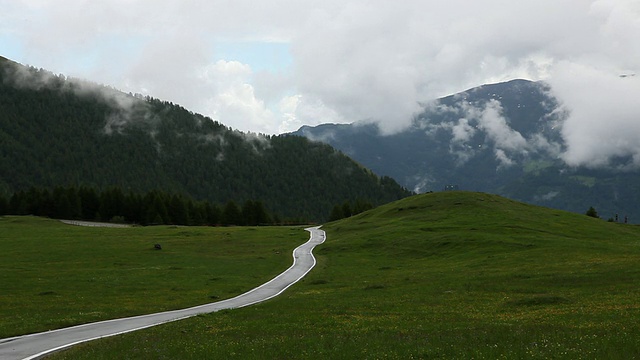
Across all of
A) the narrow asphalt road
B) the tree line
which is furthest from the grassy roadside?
the tree line

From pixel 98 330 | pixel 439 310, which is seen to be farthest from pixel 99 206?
pixel 439 310

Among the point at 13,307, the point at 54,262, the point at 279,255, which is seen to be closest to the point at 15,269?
the point at 54,262

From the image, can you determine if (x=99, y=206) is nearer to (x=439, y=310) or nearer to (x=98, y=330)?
(x=98, y=330)

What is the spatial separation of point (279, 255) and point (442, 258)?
1153 inches

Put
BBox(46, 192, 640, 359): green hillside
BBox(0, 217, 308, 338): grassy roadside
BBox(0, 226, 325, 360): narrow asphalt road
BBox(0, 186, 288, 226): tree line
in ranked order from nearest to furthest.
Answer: BBox(46, 192, 640, 359): green hillside < BBox(0, 226, 325, 360): narrow asphalt road < BBox(0, 217, 308, 338): grassy roadside < BBox(0, 186, 288, 226): tree line

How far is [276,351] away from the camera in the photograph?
24.1 metres

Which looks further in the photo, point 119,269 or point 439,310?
point 119,269

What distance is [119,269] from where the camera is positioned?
77750mm

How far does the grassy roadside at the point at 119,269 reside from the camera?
4625 centimetres

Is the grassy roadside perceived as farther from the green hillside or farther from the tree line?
the tree line

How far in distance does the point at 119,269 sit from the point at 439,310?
2111 inches

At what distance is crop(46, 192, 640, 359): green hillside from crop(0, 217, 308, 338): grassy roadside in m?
9.22

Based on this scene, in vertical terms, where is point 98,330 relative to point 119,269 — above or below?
below

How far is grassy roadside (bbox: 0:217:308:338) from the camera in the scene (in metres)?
46.2
